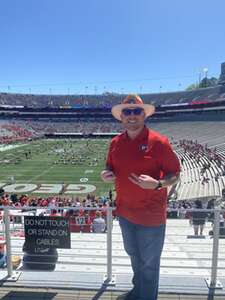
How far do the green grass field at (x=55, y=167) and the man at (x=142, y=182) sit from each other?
75.5ft

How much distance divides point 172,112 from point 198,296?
81.3 meters

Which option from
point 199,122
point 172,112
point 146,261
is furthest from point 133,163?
point 172,112

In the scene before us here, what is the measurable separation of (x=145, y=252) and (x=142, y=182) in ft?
2.56

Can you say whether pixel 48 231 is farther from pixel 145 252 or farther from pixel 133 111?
pixel 133 111

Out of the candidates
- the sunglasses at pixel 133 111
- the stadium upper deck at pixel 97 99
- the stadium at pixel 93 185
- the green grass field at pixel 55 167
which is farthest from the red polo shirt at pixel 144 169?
the stadium upper deck at pixel 97 99

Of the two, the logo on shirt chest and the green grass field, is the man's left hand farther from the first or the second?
the green grass field

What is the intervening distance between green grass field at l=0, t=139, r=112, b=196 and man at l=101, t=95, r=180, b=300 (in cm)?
2300

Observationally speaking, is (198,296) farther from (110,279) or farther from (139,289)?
(110,279)

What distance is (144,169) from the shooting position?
3.45m

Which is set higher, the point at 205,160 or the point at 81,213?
the point at 81,213

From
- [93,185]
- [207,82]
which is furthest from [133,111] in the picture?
[207,82]

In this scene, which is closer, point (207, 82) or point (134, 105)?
point (134, 105)

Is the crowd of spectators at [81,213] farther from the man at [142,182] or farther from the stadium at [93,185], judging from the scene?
the man at [142,182]

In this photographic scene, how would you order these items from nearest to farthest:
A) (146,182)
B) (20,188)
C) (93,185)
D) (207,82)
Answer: (146,182) → (20,188) → (93,185) → (207,82)
